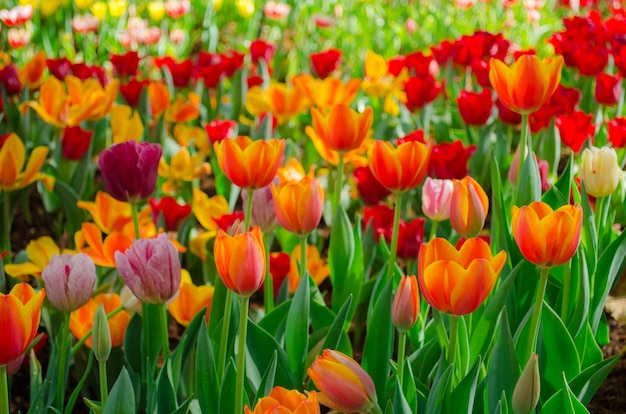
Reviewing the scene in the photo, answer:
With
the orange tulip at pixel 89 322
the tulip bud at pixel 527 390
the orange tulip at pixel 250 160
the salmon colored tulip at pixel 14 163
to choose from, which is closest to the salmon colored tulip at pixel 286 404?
the tulip bud at pixel 527 390

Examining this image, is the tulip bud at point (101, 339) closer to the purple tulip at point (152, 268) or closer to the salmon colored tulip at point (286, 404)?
the purple tulip at point (152, 268)

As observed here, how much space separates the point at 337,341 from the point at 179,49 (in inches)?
127

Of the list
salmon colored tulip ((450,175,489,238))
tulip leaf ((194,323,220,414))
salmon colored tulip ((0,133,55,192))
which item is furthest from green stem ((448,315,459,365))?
salmon colored tulip ((0,133,55,192))

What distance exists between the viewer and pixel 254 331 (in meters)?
1.33

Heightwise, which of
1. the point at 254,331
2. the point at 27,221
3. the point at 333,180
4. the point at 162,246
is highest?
the point at 162,246

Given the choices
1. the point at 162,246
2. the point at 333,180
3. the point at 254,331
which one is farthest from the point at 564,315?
the point at 333,180

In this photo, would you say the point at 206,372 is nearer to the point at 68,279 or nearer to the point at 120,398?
the point at 120,398

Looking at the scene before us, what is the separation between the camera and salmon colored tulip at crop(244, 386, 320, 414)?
33.3 inches

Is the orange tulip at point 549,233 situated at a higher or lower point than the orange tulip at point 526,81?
lower

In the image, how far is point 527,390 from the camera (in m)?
1.01

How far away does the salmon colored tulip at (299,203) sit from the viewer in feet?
4.29

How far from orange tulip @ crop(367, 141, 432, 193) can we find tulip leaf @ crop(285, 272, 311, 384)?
0.73 ft

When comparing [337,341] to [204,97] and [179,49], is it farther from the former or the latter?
[179,49]

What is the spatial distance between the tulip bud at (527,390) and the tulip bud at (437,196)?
560 mm
